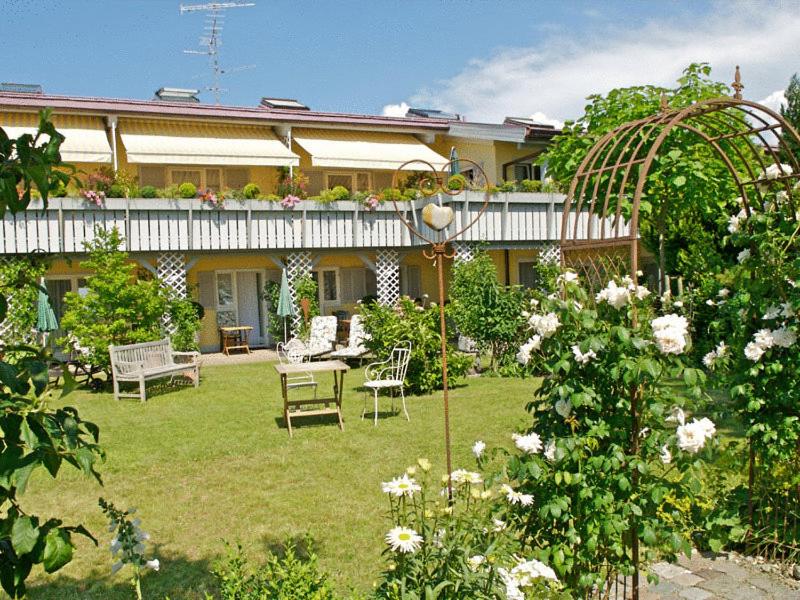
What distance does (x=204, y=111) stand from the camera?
60.4 feet

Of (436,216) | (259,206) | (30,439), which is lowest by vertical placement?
(30,439)

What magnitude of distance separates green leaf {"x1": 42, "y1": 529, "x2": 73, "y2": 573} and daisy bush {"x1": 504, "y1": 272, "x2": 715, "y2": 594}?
1845 millimetres

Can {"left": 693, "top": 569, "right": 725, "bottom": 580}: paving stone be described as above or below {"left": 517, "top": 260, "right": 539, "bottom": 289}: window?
below

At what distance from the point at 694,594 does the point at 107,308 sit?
11.5 m

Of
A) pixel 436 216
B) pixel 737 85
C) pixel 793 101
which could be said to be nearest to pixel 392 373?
pixel 436 216

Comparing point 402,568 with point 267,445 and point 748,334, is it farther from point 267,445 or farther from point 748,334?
point 267,445

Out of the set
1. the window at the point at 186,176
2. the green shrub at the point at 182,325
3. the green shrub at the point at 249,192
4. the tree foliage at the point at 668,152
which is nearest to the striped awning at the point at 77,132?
the window at the point at 186,176

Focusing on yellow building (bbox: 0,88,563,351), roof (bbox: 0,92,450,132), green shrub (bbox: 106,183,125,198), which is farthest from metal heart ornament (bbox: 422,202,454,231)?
roof (bbox: 0,92,450,132)

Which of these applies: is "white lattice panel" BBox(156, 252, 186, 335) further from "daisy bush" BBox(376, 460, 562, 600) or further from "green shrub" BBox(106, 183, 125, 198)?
"daisy bush" BBox(376, 460, 562, 600)

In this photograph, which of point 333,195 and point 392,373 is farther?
point 333,195

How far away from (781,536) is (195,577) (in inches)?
154

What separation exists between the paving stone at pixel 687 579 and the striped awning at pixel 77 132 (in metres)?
15.6

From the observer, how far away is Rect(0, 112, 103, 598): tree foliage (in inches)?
71.1

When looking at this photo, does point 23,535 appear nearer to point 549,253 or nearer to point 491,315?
point 491,315
